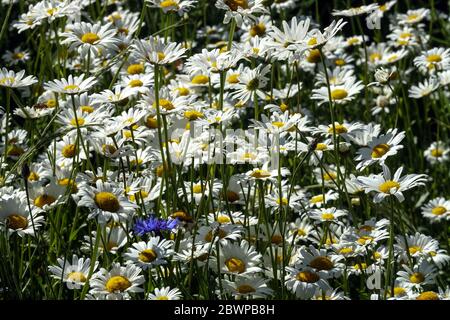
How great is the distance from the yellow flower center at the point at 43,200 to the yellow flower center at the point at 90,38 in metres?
0.66

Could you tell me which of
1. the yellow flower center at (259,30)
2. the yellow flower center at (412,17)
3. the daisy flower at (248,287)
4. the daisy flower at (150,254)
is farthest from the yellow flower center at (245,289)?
the yellow flower center at (412,17)

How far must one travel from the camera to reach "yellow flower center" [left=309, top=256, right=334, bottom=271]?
264cm

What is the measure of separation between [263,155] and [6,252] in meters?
0.90

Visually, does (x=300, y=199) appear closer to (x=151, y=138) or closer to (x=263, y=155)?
(x=263, y=155)

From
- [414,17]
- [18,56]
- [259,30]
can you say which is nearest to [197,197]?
[259,30]

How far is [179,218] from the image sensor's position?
2461mm

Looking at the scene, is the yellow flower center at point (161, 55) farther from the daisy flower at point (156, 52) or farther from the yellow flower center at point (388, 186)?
the yellow flower center at point (388, 186)

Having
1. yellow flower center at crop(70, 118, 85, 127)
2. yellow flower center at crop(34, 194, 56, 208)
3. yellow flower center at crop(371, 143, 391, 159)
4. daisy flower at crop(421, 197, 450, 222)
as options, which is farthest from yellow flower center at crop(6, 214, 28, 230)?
daisy flower at crop(421, 197, 450, 222)

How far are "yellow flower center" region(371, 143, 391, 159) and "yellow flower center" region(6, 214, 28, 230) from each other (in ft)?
3.91

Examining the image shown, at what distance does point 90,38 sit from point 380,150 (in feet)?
3.80

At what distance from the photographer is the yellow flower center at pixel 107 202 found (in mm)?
2463

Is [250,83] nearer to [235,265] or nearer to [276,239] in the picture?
[276,239]

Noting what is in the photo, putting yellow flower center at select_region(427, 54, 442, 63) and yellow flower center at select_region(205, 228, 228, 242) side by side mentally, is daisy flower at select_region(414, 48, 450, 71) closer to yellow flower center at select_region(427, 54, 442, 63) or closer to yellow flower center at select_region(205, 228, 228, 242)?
yellow flower center at select_region(427, 54, 442, 63)
